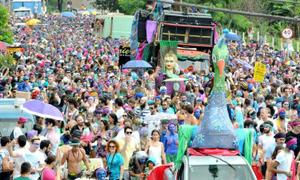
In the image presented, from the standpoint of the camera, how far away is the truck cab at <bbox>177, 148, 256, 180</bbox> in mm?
16688

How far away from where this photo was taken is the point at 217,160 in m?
17.0

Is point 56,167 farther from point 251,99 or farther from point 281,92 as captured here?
point 281,92

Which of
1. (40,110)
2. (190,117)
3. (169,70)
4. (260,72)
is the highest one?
(40,110)

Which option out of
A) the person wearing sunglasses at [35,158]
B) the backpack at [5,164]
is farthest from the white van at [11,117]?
the backpack at [5,164]

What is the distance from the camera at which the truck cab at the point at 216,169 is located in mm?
16688

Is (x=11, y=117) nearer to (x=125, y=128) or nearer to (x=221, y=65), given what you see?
(x=125, y=128)

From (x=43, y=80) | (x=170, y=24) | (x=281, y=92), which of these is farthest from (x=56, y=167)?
(x=170, y=24)

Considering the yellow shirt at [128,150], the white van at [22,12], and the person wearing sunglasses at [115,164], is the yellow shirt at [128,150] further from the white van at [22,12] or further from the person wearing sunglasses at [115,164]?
the white van at [22,12]

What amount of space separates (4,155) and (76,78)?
18345 millimetres

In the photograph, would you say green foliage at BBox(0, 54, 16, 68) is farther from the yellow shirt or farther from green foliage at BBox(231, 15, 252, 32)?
green foliage at BBox(231, 15, 252, 32)

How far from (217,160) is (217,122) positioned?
1.34m

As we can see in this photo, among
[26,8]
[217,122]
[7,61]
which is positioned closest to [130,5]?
[26,8]

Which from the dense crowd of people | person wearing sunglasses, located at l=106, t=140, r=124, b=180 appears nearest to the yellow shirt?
the dense crowd of people

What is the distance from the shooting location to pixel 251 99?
28.0 meters
